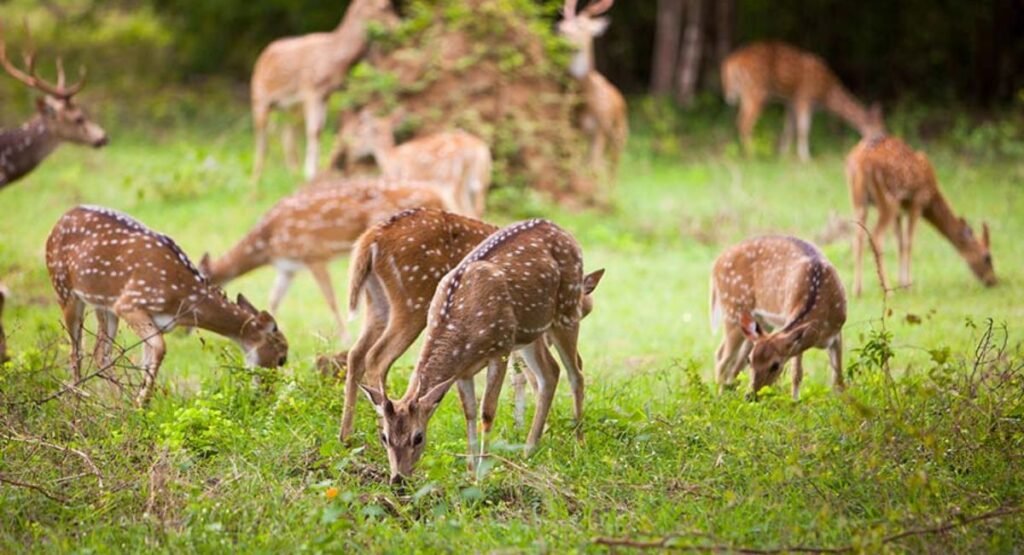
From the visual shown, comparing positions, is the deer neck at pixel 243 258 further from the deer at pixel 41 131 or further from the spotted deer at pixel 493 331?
the spotted deer at pixel 493 331

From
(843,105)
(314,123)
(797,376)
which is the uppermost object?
(797,376)

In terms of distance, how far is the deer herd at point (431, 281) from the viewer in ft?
22.9

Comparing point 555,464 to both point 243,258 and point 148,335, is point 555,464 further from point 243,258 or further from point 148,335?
point 243,258

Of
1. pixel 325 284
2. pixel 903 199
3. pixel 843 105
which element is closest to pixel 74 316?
pixel 325 284

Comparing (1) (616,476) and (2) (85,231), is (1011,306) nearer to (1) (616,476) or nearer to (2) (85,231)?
(1) (616,476)

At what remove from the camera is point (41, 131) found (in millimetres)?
12273

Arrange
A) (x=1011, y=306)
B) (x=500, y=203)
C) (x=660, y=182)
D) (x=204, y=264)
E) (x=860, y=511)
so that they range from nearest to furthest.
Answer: (x=860, y=511) < (x=204, y=264) < (x=1011, y=306) < (x=500, y=203) < (x=660, y=182)

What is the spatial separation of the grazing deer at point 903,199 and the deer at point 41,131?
6.19 metres

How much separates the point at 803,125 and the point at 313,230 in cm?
1061

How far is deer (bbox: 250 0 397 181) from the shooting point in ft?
53.9

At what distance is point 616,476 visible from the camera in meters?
6.80

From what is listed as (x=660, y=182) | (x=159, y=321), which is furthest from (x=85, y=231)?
(x=660, y=182)

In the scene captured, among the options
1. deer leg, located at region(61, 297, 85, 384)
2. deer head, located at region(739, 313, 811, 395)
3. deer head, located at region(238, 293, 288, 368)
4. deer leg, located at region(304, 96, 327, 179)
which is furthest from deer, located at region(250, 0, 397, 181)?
deer head, located at region(739, 313, 811, 395)

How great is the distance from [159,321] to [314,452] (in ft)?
5.77
